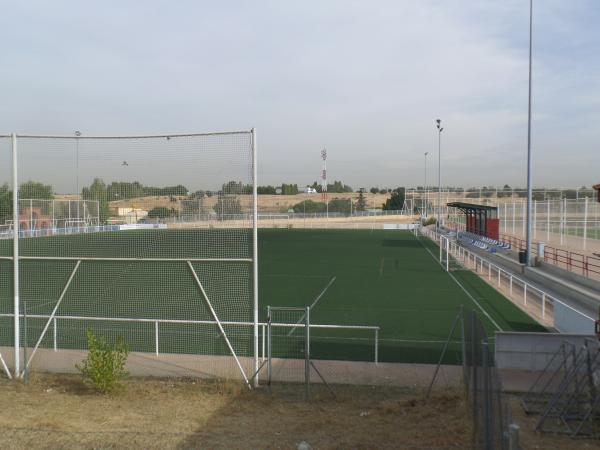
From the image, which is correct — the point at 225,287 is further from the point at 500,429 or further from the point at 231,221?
the point at 500,429

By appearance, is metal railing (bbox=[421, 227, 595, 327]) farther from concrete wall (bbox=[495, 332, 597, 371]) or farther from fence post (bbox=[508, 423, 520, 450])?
fence post (bbox=[508, 423, 520, 450])

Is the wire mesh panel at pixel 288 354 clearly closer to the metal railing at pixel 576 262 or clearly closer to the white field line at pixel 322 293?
the white field line at pixel 322 293

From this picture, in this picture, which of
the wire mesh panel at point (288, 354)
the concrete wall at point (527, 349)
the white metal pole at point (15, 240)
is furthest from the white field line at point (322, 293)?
the white metal pole at point (15, 240)

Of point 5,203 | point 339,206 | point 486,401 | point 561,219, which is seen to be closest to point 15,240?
point 5,203

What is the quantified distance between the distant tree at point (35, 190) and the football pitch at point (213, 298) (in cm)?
77

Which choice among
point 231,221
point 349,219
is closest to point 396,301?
point 231,221

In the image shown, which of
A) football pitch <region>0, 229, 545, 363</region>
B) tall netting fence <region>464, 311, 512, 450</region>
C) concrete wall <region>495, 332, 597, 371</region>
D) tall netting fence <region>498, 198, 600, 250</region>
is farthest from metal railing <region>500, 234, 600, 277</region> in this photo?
tall netting fence <region>464, 311, 512, 450</region>

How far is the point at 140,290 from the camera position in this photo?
1184cm

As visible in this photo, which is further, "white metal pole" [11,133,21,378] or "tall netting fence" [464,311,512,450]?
"white metal pole" [11,133,21,378]

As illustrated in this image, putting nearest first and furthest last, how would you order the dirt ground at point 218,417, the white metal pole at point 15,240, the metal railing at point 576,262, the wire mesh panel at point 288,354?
the dirt ground at point 218,417 < the wire mesh panel at point 288,354 < the white metal pole at point 15,240 < the metal railing at point 576,262

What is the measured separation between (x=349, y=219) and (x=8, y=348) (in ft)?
312

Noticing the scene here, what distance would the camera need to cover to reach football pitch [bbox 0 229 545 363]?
9828mm

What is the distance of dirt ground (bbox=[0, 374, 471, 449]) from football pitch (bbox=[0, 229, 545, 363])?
160 cm

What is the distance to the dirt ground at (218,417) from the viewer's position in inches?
272
